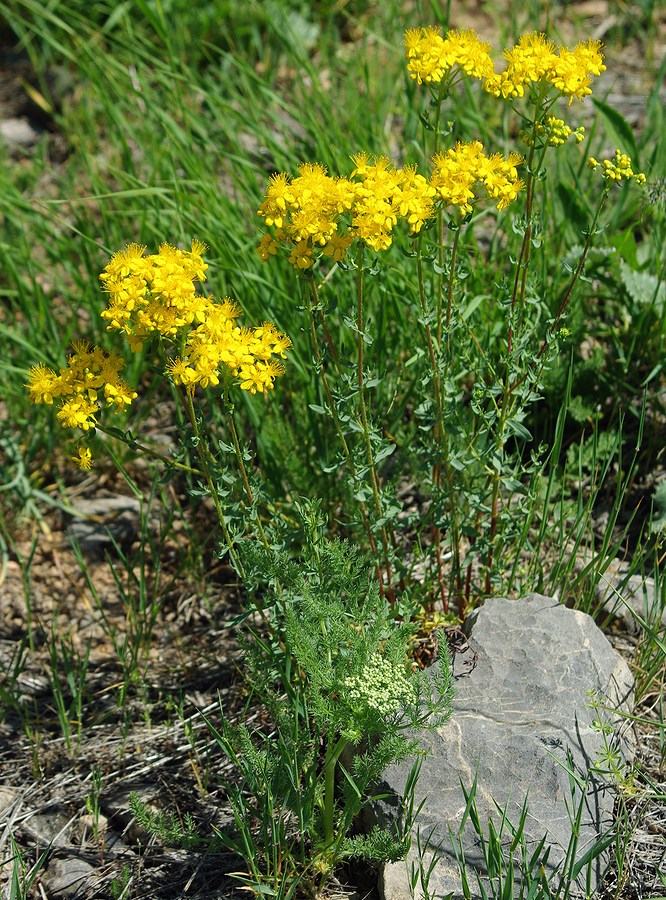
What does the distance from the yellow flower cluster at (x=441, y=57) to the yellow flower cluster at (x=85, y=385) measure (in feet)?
2.94

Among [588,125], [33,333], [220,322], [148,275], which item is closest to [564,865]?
[220,322]

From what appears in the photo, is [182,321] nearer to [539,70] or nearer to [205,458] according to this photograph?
[205,458]

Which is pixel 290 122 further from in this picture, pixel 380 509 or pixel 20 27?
pixel 380 509

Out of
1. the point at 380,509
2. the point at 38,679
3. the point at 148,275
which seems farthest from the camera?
the point at 38,679

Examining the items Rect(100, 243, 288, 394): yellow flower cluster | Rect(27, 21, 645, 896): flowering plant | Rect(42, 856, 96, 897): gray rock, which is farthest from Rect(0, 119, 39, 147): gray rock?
Rect(42, 856, 96, 897): gray rock

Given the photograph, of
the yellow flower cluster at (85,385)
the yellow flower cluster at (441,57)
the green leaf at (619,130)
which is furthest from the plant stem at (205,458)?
the green leaf at (619,130)

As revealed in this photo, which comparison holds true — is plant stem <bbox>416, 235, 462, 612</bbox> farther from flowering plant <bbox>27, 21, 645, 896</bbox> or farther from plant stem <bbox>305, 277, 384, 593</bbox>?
plant stem <bbox>305, 277, 384, 593</bbox>

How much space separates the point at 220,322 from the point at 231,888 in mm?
1331

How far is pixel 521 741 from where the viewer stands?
2105mm

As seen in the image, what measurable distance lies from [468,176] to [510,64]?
30 cm

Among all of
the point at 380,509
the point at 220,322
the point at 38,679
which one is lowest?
the point at 38,679

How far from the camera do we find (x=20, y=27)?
5102 millimetres

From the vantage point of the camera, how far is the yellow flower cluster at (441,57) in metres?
1.92

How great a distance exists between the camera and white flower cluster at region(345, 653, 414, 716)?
182cm
